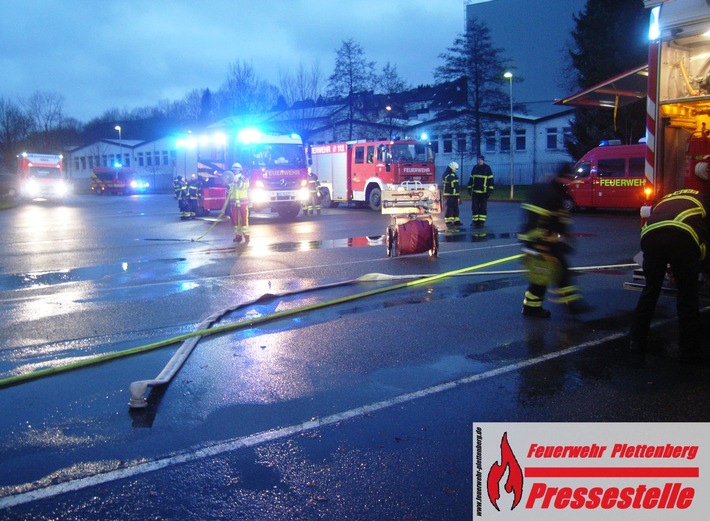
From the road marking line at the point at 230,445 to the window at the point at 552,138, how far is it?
45.0 m

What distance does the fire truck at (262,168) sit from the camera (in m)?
21.8

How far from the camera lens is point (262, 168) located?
860 inches

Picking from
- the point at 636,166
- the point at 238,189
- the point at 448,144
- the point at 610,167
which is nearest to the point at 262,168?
the point at 238,189

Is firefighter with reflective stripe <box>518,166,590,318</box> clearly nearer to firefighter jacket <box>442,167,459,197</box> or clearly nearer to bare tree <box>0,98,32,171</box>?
firefighter jacket <box>442,167,459,197</box>

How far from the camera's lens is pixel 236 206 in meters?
15.3

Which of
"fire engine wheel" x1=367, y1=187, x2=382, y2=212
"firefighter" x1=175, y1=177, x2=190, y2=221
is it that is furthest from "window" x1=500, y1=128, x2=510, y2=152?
"firefighter" x1=175, y1=177, x2=190, y2=221

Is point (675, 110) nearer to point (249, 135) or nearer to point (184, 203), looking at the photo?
point (249, 135)

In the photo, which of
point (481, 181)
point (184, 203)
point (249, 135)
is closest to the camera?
point (481, 181)

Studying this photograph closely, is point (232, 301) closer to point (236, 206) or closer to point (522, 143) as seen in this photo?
point (236, 206)

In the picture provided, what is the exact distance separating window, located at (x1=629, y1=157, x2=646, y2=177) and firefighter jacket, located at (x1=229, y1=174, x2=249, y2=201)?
43.3 feet

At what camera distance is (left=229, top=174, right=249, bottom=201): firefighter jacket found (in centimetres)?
1521

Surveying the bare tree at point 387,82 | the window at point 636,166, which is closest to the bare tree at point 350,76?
the bare tree at point 387,82

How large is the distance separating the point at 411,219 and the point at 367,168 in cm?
1533

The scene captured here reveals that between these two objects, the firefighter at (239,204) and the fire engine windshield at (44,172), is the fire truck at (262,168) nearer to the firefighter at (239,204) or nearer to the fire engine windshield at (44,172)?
the firefighter at (239,204)
